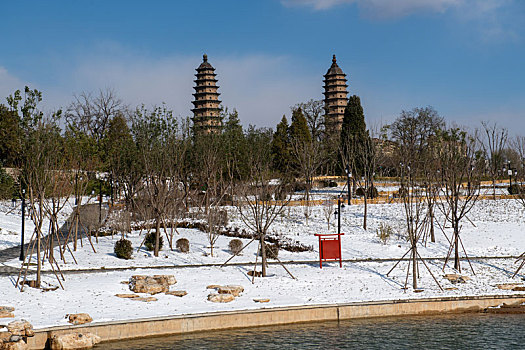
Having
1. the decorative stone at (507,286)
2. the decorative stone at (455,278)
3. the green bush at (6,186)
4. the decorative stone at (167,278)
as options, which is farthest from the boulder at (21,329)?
the green bush at (6,186)

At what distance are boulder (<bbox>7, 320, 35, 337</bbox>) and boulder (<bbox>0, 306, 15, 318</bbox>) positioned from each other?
122cm

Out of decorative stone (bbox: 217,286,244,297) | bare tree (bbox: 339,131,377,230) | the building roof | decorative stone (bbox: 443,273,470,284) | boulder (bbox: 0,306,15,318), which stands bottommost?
decorative stone (bbox: 443,273,470,284)

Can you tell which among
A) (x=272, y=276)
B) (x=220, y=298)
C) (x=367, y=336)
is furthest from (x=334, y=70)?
(x=367, y=336)

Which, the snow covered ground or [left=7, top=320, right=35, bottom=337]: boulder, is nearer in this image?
[left=7, top=320, right=35, bottom=337]: boulder

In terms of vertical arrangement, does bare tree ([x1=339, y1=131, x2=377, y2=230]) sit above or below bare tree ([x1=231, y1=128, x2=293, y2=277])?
→ above

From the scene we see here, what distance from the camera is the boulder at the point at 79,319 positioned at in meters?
14.8

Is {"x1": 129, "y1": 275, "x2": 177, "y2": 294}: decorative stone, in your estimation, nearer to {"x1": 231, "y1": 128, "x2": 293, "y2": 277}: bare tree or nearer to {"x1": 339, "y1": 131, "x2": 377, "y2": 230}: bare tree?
{"x1": 231, "y1": 128, "x2": 293, "y2": 277}: bare tree

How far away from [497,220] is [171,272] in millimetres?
24008

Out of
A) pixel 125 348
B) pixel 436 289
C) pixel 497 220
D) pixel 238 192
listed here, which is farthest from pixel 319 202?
pixel 125 348

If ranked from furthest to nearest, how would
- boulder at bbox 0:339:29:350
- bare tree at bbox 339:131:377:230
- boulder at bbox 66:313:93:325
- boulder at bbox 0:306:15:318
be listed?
bare tree at bbox 339:131:377:230 → boulder at bbox 0:306:15:318 → boulder at bbox 66:313:93:325 → boulder at bbox 0:339:29:350

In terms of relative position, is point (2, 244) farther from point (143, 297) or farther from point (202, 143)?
point (202, 143)

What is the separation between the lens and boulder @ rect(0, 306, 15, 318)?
15.1 metres

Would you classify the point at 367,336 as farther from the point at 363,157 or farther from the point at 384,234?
the point at 363,157

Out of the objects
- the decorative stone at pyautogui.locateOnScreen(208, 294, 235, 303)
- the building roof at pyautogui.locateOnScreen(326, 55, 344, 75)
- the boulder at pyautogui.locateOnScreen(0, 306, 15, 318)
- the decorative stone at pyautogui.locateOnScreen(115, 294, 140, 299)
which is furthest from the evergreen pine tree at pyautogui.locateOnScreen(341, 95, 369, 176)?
the building roof at pyautogui.locateOnScreen(326, 55, 344, 75)
